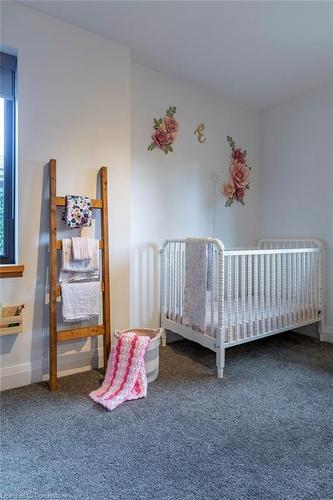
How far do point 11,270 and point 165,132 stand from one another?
1660 mm

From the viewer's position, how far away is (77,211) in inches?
76.7

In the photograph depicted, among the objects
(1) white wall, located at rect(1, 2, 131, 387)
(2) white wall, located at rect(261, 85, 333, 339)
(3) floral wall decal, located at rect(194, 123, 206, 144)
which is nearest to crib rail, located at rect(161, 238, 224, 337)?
(1) white wall, located at rect(1, 2, 131, 387)

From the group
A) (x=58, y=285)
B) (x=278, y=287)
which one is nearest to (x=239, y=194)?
(x=278, y=287)

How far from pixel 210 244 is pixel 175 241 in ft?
1.49

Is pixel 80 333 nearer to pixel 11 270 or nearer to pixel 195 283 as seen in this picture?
pixel 11 270

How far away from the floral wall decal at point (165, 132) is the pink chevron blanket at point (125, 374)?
5.17 ft

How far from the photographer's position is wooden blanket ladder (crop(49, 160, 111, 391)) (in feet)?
6.10

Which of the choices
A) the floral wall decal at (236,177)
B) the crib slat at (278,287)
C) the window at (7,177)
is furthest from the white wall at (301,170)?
the window at (7,177)

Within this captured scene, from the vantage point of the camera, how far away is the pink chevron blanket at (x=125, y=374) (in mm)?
1728

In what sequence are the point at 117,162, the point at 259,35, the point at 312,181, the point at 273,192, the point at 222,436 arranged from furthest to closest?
the point at 273,192
the point at 312,181
the point at 117,162
the point at 259,35
the point at 222,436

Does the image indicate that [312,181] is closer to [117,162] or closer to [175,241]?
[175,241]

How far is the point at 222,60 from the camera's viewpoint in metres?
2.40

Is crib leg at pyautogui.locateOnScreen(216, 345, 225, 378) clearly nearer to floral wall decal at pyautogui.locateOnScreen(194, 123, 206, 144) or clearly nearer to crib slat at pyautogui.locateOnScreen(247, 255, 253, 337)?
crib slat at pyautogui.locateOnScreen(247, 255, 253, 337)

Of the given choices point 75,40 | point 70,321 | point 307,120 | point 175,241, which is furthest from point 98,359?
point 307,120
